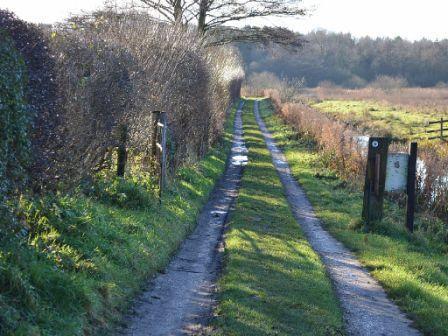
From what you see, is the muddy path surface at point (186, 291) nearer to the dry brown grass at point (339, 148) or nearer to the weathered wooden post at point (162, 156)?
the weathered wooden post at point (162, 156)

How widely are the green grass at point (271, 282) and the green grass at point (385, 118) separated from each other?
25.3 m

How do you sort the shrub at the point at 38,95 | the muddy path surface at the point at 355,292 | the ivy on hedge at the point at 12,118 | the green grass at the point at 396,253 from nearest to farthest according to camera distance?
the ivy on hedge at the point at 12,118, the shrub at the point at 38,95, the muddy path surface at the point at 355,292, the green grass at the point at 396,253

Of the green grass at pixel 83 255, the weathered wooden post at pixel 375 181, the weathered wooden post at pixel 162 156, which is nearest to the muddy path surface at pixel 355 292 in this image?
the weathered wooden post at pixel 375 181

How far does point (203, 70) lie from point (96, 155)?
9298mm

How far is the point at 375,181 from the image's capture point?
43.7ft

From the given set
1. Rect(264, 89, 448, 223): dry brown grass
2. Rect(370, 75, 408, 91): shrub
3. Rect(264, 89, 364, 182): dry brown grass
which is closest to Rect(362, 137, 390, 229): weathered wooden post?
Rect(264, 89, 448, 223): dry brown grass

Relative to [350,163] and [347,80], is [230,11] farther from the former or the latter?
[347,80]

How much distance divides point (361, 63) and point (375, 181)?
116 m

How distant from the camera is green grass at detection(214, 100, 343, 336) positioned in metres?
7.07

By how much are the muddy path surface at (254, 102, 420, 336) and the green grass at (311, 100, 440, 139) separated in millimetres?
25015

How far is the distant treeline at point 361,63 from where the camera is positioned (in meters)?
113

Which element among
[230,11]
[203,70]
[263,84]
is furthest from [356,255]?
[263,84]

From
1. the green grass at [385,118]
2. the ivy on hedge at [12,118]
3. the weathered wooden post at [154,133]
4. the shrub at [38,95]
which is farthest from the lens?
the green grass at [385,118]

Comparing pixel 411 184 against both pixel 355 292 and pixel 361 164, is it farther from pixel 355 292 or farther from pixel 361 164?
pixel 361 164
